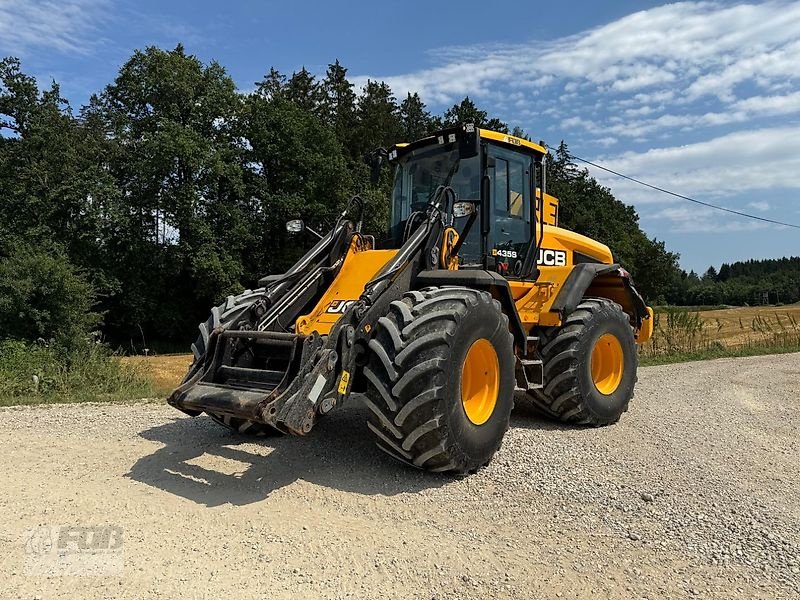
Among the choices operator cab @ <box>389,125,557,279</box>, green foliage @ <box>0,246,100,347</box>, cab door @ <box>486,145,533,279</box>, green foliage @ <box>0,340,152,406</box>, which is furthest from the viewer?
green foliage @ <box>0,246,100,347</box>

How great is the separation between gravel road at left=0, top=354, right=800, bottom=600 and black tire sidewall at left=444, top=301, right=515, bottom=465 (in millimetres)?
273

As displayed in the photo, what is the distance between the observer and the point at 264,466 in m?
5.35

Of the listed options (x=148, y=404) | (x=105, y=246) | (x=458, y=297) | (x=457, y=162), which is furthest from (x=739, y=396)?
(x=105, y=246)

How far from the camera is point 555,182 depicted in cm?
4672

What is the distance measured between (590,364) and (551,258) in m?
1.43

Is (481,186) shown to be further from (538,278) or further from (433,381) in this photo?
(433,381)

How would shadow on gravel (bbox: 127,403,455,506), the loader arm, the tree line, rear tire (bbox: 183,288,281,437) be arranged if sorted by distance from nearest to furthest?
the loader arm < shadow on gravel (bbox: 127,403,455,506) < rear tire (bbox: 183,288,281,437) < the tree line

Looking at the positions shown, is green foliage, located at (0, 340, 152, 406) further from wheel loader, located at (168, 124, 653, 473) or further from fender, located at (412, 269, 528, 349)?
fender, located at (412, 269, 528, 349)

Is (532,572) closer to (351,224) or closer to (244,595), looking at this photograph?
(244,595)

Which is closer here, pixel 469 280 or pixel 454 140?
pixel 469 280

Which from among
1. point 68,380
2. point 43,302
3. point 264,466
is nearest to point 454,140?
point 264,466

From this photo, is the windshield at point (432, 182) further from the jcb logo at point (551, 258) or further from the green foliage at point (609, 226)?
the green foliage at point (609, 226)

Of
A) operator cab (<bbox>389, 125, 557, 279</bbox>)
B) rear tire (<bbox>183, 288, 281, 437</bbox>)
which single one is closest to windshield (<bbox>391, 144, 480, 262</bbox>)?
operator cab (<bbox>389, 125, 557, 279</bbox>)

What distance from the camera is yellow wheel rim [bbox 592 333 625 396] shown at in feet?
25.0
